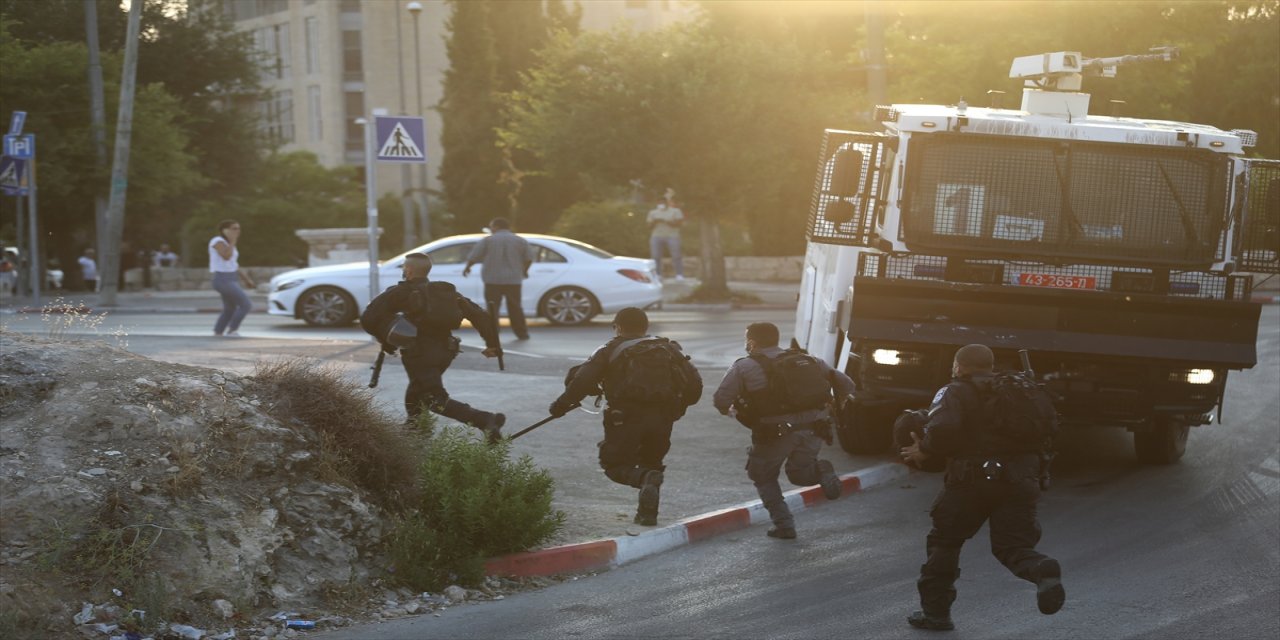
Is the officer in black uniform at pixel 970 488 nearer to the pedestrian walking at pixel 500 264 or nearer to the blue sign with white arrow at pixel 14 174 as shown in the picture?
the pedestrian walking at pixel 500 264

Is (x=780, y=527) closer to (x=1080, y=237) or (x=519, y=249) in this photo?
(x=1080, y=237)

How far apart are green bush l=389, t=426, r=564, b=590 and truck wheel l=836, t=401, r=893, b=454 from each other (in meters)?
4.14

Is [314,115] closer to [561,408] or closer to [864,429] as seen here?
[864,429]

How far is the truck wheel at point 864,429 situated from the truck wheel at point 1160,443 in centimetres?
203

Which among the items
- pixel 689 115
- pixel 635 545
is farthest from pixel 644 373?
pixel 689 115

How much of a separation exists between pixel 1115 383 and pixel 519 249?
9748mm

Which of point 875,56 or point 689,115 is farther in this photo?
point 689,115

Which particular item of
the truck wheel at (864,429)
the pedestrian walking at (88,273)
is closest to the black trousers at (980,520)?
the truck wheel at (864,429)

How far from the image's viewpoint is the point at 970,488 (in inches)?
280

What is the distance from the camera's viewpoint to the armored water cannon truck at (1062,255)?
10.7 metres

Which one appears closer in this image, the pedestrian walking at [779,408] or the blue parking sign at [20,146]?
the pedestrian walking at [779,408]

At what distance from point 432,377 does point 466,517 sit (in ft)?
8.96

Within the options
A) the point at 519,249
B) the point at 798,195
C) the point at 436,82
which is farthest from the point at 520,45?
the point at 519,249

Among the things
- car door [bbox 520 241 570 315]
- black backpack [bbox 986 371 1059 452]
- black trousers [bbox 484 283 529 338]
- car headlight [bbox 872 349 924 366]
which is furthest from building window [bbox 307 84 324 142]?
black backpack [bbox 986 371 1059 452]
